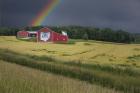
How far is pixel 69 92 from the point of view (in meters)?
6.82

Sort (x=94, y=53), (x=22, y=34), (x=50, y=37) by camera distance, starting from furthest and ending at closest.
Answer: (x=22, y=34), (x=50, y=37), (x=94, y=53)

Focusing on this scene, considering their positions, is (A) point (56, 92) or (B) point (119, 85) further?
(B) point (119, 85)

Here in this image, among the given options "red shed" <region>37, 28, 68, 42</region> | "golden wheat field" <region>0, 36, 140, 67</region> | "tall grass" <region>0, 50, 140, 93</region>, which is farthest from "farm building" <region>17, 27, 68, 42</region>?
"tall grass" <region>0, 50, 140, 93</region>

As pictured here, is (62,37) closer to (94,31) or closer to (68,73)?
(94,31)

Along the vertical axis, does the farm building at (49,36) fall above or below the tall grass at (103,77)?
above

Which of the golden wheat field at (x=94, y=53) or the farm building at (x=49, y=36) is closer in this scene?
the golden wheat field at (x=94, y=53)

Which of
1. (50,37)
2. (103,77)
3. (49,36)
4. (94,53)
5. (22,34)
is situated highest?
(22,34)

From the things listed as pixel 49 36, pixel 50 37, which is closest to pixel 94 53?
pixel 50 37

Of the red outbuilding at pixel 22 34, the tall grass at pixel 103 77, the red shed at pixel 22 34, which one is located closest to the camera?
the tall grass at pixel 103 77

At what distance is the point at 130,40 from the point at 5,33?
34.2m

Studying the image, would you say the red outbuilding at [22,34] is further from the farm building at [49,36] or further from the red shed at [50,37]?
the red shed at [50,37]

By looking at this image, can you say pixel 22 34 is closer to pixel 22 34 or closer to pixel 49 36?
pixel 22 34

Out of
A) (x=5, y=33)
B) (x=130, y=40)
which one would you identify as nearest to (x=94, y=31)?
(x=130, y=40)

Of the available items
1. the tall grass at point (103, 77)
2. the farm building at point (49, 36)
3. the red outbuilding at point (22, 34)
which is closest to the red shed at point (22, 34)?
the red outbuilding at point (22, 34)
